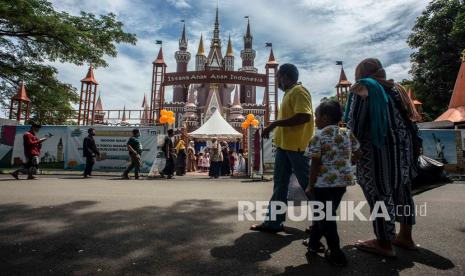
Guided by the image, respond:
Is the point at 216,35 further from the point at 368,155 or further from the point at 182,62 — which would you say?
the point at 368,155

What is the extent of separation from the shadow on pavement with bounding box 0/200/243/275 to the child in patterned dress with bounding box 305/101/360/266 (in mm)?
767

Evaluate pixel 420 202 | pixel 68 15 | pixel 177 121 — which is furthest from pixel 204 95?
pixel 420 202

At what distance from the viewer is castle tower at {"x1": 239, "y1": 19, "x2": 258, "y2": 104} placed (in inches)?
2371

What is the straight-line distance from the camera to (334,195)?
7.82ft

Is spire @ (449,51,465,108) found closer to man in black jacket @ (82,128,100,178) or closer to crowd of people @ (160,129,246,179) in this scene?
crowd of people @ (160,129,246,179)

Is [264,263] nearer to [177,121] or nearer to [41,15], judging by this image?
[41,15]

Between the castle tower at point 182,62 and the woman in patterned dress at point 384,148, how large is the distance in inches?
2307

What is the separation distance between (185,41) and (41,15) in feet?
190

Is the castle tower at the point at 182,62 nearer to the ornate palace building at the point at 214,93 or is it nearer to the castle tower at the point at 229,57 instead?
the ornate palace building at the point at 214,93

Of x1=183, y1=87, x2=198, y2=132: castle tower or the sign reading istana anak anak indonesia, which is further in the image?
x1=183, y1=87, x2=198, y2=132: castle tower

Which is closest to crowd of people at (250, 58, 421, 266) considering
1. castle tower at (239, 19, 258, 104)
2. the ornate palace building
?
the ornate palace building

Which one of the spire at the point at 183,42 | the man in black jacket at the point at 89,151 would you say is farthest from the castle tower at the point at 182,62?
the man in black jacket at the point at 89,151

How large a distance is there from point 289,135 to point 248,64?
63576 millimetres

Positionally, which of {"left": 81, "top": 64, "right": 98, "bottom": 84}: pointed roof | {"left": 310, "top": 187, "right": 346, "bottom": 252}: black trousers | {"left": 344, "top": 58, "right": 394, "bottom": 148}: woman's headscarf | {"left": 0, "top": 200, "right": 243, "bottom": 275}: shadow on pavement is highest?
{"left": 81, "top": 64, "right": 98, "bottom": 84}: pointed roof
